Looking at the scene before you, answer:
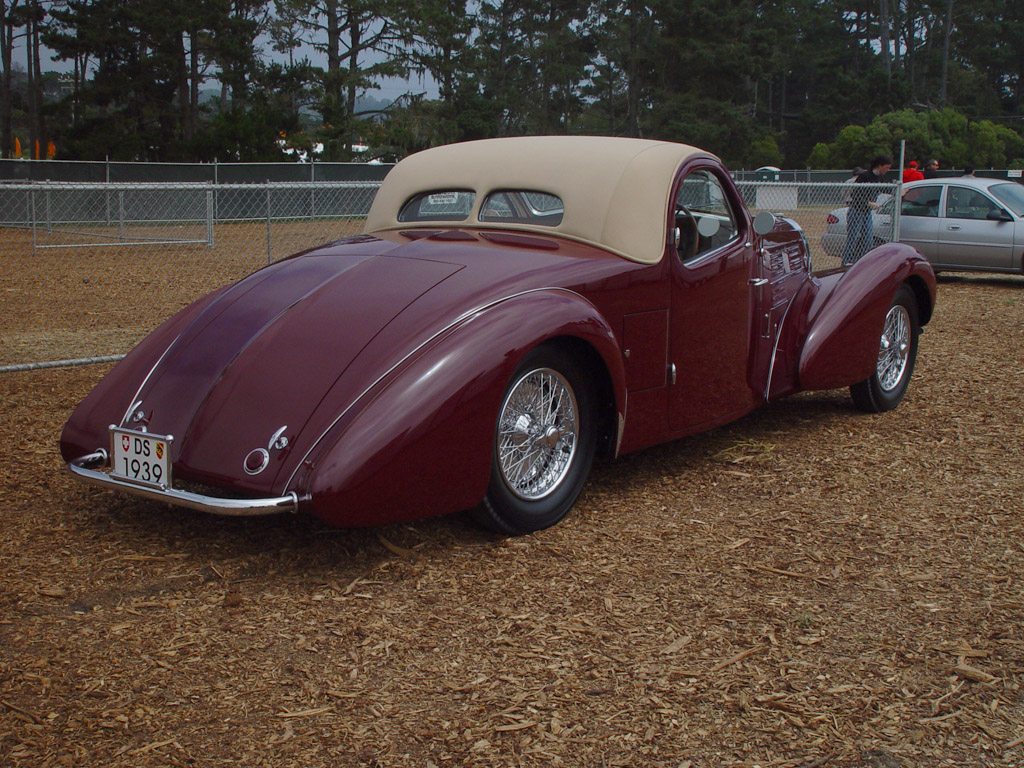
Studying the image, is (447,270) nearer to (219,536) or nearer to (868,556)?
(219,536)

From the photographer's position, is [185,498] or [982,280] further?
[982,280]

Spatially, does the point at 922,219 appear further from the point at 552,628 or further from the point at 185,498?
the point at 185,498

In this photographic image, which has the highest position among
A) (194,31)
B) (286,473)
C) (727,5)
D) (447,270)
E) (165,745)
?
(727,5)

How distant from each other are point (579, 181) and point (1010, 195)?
12.1m

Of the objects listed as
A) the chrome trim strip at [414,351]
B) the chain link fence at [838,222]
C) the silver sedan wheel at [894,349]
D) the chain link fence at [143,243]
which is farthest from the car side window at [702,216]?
the chain link fence at [838,222]

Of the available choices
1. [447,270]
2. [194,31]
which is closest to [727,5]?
[194,31]

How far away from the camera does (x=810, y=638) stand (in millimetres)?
3814

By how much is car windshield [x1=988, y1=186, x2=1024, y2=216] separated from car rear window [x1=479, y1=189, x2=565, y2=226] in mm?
11735

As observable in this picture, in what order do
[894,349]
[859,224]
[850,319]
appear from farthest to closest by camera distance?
[859,224] < [894,349] < [850,319]

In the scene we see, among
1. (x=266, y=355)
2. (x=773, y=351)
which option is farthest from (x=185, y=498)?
(x=773, y=351)

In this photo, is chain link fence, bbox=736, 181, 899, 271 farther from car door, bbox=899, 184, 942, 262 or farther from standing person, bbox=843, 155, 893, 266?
car door, bbox=899, 184, 942, 262

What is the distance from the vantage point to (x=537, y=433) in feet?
15.5

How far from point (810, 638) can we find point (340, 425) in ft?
5.83

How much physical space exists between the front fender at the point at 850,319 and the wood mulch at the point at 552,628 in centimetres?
71
